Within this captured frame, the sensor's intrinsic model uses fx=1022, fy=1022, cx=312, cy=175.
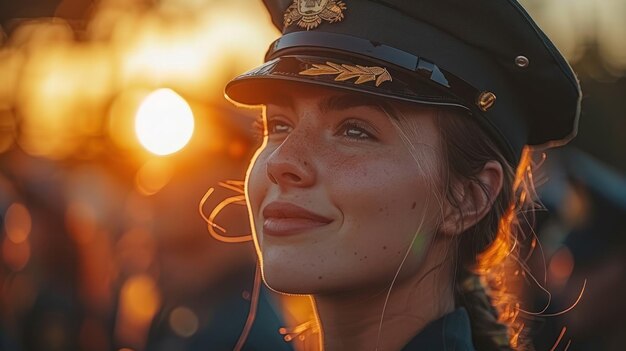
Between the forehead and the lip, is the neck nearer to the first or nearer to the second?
the lip

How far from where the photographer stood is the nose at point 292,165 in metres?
2.35

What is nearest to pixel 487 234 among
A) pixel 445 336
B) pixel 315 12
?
pixel 445 336

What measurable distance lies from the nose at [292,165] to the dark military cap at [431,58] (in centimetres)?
15

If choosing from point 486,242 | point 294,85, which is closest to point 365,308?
point 486,242

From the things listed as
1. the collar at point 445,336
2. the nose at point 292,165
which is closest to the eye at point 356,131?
the nose at point 292,165

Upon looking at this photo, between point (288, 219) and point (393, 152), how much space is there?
0.29m

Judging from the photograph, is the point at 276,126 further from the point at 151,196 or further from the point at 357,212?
the point at 151,196

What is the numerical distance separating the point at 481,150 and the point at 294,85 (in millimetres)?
490

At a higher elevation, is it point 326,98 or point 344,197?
point 326,98

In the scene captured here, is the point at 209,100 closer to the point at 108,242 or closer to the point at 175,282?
the point at 108,242

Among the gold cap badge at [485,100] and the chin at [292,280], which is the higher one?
the gold cap badge at [485,100]

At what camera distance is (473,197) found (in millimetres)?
2543

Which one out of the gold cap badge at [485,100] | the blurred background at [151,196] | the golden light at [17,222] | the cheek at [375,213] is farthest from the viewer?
the golden light at [17,222]

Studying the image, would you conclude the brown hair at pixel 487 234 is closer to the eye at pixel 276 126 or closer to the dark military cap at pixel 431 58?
the dark military cap at pixel 431 58
